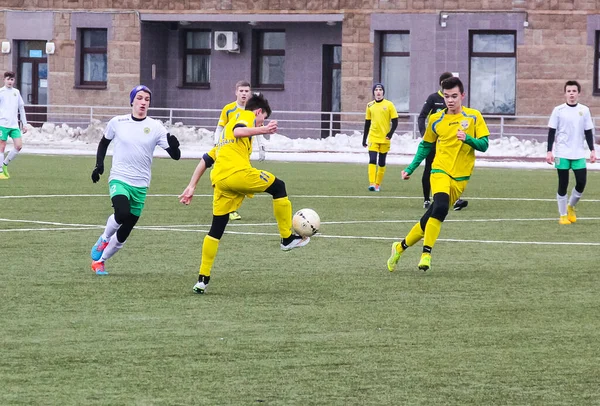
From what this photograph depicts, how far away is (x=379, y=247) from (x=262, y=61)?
111ft

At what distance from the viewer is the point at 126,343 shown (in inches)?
365

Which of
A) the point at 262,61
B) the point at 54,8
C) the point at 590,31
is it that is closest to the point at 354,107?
the point at 262,61

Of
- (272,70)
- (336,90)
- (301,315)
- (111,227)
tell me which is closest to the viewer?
(301,315)

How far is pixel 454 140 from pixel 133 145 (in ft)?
10.4

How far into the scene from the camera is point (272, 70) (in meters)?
49.0

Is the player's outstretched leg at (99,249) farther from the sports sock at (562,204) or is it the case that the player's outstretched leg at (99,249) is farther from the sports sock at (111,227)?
the sports sock at (562,204)

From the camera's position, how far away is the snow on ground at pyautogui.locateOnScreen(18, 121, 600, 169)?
39031 mm

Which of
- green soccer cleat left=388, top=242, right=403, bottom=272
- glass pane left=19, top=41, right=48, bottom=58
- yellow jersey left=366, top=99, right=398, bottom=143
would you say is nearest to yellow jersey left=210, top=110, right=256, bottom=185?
green soccer cleat left=388, top=242, right=403, bottom=272

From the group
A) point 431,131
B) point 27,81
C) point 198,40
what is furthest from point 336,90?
point 431,131

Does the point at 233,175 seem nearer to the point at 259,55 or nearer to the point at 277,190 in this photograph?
the point at 277,190

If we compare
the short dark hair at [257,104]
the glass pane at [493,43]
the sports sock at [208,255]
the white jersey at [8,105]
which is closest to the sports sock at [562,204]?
the short dark hair at [257,104]

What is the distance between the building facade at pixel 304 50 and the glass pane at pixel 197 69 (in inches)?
2.0

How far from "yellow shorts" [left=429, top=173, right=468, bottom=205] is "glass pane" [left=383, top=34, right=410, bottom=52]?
33241 mm

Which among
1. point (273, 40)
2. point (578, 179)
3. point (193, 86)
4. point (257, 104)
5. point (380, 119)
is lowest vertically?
point (578, 179)
